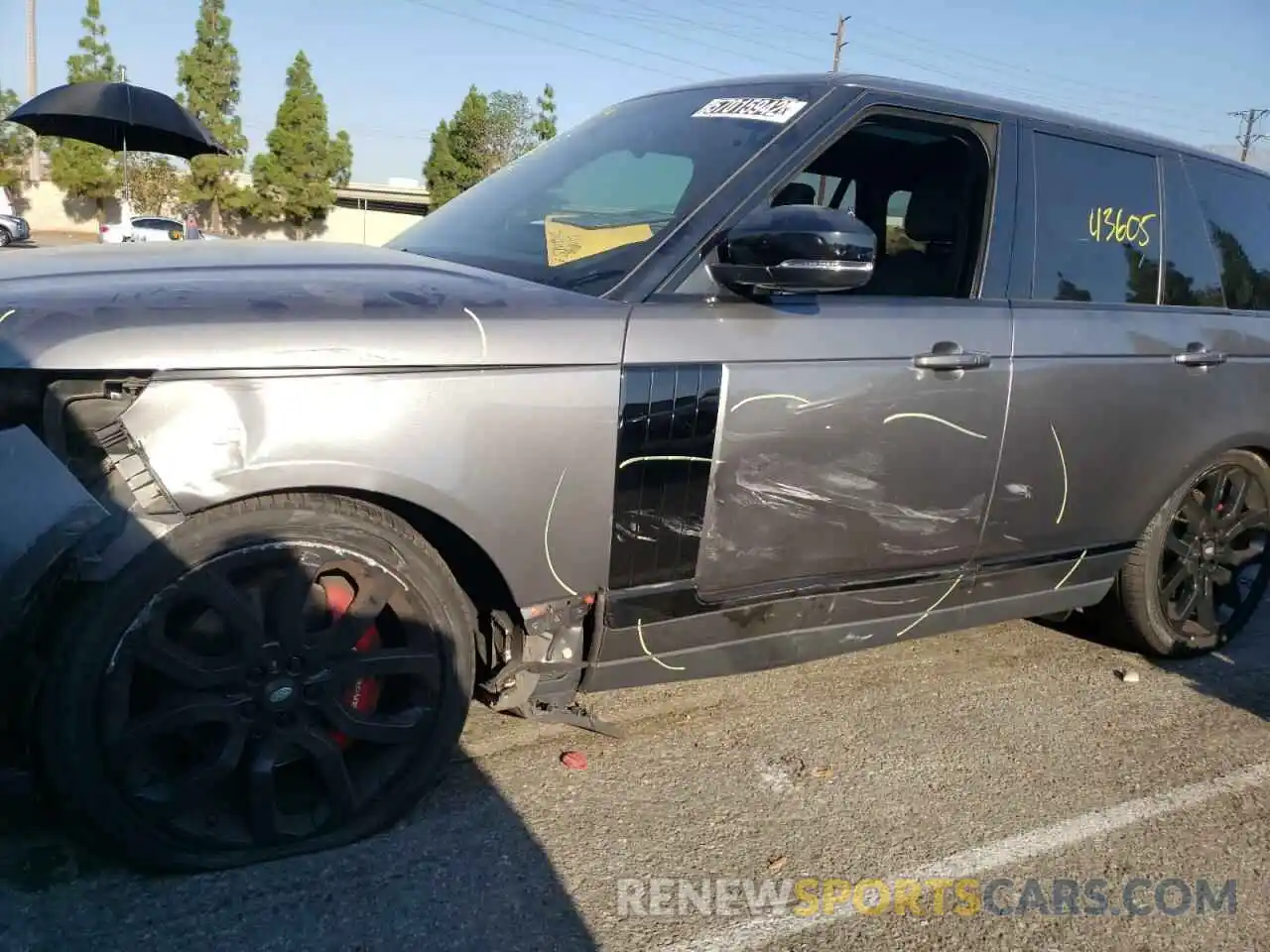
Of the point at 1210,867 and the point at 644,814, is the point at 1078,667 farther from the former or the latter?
the point at 644,814

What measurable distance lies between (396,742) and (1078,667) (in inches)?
109

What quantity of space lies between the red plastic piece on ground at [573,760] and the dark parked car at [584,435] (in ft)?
0.38

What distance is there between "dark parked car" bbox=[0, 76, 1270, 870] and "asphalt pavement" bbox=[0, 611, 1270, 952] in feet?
0.53

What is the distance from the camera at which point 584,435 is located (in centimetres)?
235

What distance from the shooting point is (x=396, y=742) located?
2.36 meters

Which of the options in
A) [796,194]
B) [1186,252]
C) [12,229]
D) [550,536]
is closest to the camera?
[550,536]

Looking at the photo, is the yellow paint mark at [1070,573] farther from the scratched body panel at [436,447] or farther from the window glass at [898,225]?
the scratched body panel at [436,447]

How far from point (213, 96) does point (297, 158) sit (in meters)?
3.69

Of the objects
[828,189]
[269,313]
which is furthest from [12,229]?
[269,313]

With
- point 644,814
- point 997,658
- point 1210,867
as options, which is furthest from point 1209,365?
point 644,814

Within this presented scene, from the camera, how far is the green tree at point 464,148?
4400cm

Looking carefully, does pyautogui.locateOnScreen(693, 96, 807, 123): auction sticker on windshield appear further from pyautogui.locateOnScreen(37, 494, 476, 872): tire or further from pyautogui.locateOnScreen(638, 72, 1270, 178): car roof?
pyautogui.locateOnScreen(37, 494, 476, 872): tire

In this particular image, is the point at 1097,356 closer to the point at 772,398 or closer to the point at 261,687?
the point at 772,398

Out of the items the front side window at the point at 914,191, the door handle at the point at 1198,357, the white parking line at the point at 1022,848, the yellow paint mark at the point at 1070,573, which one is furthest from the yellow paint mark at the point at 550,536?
the door handle at the point at 1198,357
